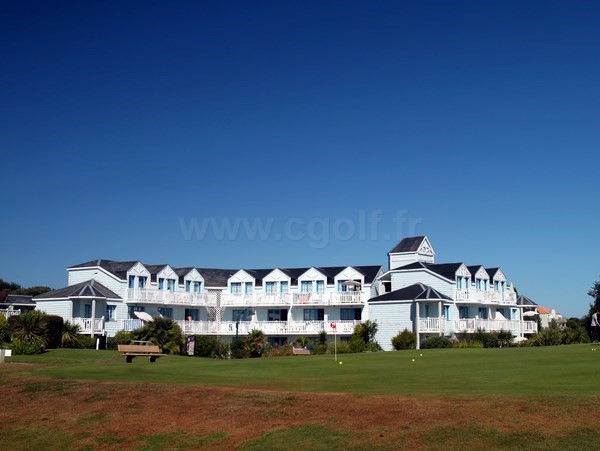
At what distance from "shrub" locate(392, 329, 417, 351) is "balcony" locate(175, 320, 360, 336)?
7060 mm

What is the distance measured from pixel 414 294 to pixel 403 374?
1584 inches

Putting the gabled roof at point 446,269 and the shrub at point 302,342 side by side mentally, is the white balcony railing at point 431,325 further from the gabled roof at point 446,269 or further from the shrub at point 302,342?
the shrub at point 302,342

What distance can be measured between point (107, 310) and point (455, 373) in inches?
1862

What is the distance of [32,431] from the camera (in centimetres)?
2152

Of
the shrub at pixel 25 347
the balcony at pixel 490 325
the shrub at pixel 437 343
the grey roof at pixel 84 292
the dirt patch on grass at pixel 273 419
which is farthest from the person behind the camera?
the grey roof at pixel 84 292

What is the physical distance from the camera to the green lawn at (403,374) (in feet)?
71.6

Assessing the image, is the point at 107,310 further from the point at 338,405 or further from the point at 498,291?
the point at 338,405

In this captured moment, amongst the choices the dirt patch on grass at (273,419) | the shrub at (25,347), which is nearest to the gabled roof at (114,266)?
the shrub at (25,347)

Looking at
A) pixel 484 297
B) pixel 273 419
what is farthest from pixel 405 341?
pixel 273 419

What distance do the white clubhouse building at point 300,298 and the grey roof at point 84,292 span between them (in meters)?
0.14

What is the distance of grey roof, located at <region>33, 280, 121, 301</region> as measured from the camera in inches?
2623

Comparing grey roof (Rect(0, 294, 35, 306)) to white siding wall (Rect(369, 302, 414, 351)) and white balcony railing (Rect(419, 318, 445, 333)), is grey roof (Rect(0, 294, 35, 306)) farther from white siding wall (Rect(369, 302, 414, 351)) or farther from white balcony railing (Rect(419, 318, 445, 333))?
white balcony railing (Rect(419, 318, 445, 333))

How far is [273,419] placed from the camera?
62.9 feet

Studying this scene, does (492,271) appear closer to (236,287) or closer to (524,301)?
(524,301)
